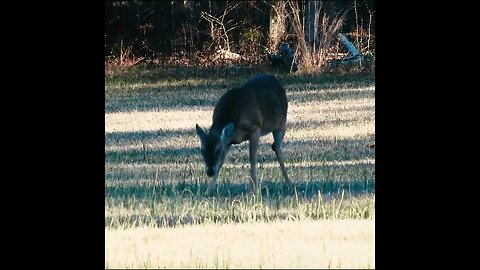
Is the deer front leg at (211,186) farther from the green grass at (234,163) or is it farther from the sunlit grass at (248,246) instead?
the sunlit grass at (248,246)

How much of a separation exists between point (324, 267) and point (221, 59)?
28143mm

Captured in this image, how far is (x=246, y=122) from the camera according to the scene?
41.4 feet

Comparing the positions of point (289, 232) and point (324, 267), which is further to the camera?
point (289, 232)

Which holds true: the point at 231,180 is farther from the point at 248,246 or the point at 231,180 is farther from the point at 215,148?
the point at 248,246

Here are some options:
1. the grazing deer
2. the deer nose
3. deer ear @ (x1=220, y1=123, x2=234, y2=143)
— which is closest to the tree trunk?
the grazing deer

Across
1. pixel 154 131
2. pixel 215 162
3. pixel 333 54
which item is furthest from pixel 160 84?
pixel 215 162

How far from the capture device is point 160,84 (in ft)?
98.5

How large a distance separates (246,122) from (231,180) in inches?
26.6

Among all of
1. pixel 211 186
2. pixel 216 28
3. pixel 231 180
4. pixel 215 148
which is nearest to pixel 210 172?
pixel 211 186

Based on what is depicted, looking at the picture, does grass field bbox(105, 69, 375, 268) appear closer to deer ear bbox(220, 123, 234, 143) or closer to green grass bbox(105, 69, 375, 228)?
green grass bbox(105, 69, 375, 228)

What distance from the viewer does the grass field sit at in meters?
8.65

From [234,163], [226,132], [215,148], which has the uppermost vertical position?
[226,132]
